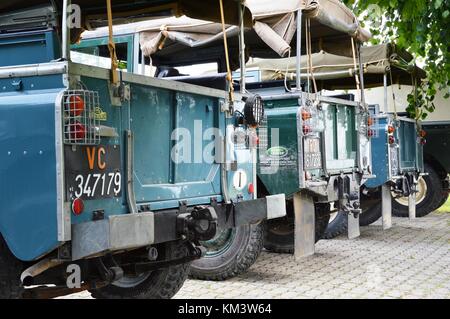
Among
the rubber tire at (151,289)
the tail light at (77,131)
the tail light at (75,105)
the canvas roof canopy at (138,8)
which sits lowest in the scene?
the rubber tire at (151,289)

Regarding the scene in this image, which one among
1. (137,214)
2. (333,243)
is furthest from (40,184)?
(333,243)

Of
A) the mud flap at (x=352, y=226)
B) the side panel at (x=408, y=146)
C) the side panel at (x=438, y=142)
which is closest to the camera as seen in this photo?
the mud flap at (x=352, y=226)

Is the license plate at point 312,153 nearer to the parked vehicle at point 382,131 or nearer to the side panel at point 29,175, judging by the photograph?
the parked vehicle at point 382,131

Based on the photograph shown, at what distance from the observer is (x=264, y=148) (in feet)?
20.8

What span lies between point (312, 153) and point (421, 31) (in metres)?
3.26

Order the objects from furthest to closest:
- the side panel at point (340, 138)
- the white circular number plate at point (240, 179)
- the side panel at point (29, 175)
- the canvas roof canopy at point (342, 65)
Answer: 1. the canvas roof canopy at point (342, 65)
2. the side panel at point (340, 138)
3. the white circular number plate at point (240, 179)
4. the side panel at point (29, 175)

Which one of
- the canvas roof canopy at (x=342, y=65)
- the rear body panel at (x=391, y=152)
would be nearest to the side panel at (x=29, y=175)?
the canvas roof canopy at (x=342, y=65)

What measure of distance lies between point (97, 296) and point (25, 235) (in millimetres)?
1560

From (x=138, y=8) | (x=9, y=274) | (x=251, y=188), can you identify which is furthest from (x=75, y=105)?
(x=251, y=188)

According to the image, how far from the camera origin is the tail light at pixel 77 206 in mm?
3266

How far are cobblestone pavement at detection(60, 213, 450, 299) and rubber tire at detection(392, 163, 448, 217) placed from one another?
6.46 ft

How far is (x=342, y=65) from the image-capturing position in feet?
30.4

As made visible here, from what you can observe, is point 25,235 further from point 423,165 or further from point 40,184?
point 423,165

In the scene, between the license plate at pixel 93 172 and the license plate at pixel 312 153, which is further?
the license plate at pixel 312 153
